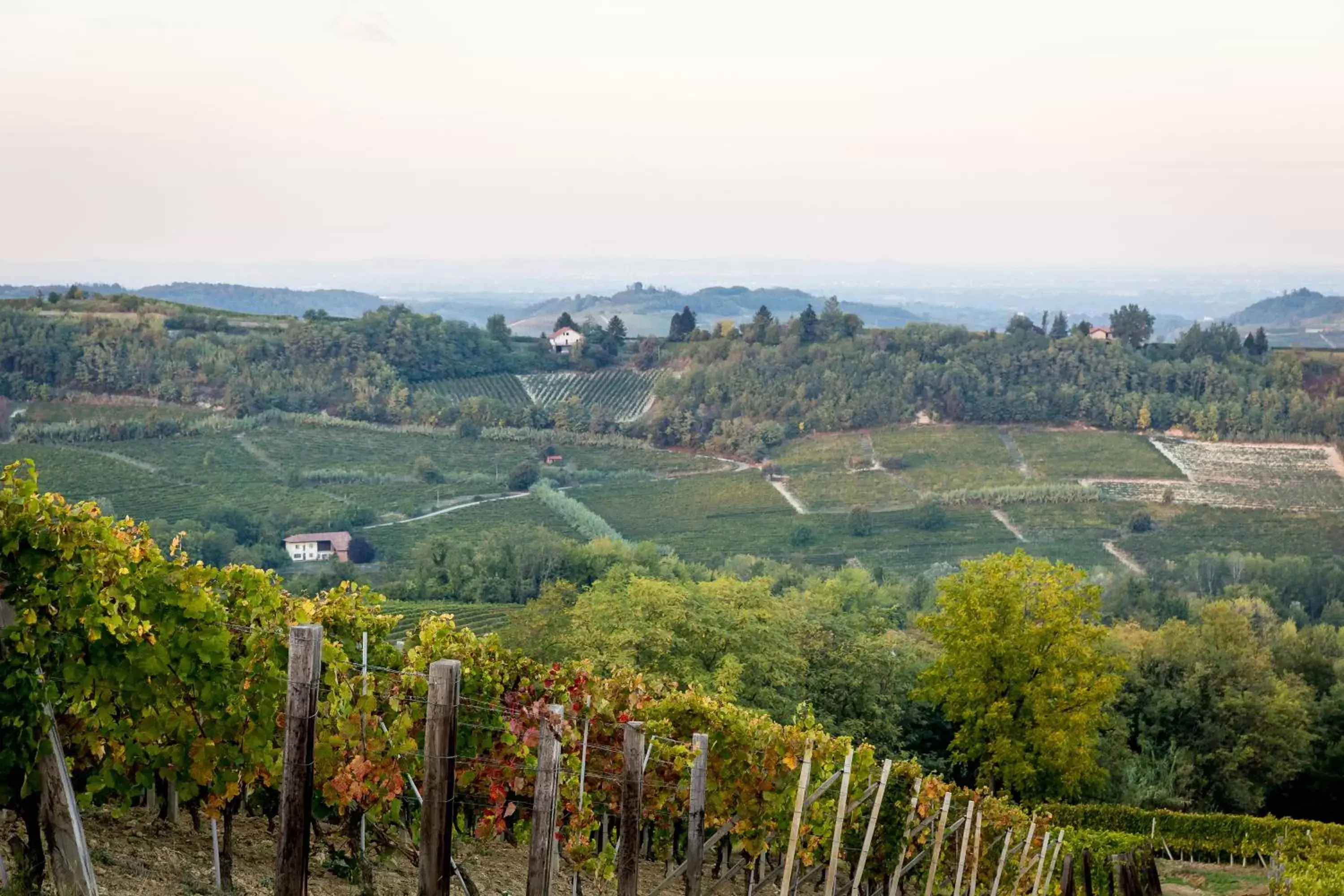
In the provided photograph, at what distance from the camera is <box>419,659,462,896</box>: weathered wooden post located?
6762mm

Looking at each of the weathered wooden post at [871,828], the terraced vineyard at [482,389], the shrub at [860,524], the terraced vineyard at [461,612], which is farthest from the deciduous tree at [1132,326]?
the weathered wooden post at [871,828]

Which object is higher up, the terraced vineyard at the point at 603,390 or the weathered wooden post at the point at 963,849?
the weathered wooden post at the point at 963,849

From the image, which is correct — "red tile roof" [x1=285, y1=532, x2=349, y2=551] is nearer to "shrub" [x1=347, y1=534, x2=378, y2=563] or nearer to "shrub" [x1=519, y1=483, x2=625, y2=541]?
"shrub" [x1=347, y1=534, x2=378, y2=563]

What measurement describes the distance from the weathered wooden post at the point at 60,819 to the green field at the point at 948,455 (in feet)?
264

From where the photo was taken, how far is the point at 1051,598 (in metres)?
25.3

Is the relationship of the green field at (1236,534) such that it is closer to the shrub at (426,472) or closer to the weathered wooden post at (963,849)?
the shrub at (426,472)

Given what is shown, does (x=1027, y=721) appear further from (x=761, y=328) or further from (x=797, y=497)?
(x=761, y=328)

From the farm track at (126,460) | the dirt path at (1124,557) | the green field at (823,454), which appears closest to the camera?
the dirt path at (1124,557)

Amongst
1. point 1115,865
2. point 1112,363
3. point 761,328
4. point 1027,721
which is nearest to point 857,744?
point 1027,721

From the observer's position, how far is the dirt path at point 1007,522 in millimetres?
76000

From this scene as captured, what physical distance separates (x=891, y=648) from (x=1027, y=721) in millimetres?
4492

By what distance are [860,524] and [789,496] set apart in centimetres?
836

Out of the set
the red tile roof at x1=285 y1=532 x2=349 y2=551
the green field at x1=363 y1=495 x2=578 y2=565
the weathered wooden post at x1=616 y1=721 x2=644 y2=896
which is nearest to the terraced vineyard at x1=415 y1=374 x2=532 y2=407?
the green field at x1=363 y1=495 x2=578 y2=565

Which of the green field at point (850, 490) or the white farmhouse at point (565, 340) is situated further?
the white farmhouse at point (565, 340)
